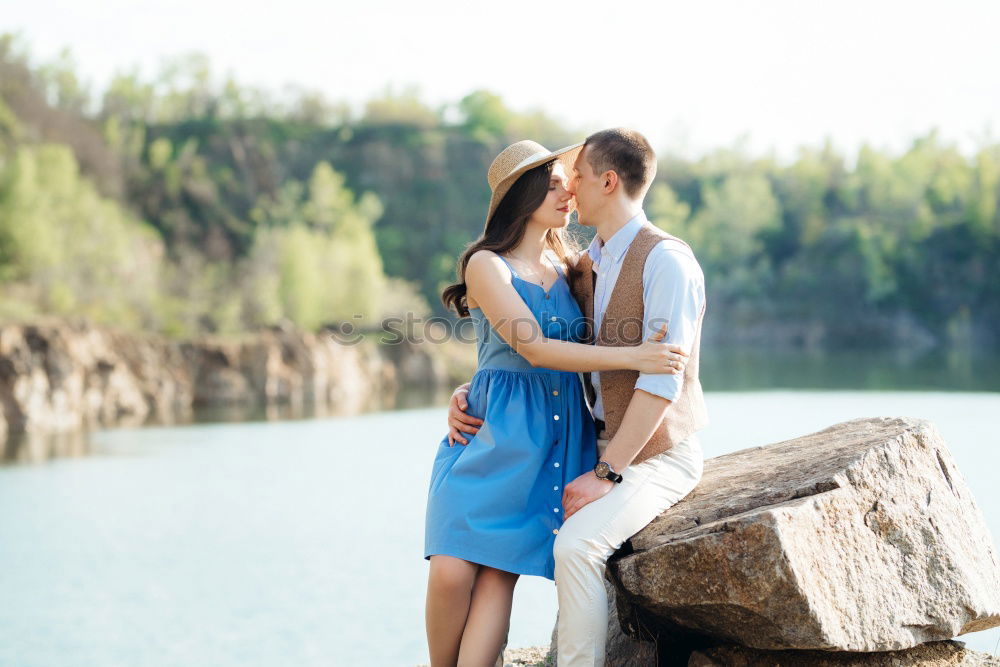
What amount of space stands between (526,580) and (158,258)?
3238 centimetres

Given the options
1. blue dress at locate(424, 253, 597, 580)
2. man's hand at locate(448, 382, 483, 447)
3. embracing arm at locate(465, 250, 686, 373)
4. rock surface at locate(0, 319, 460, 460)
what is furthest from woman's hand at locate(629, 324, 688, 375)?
rock surface at locate(0, 319, 460, 460)

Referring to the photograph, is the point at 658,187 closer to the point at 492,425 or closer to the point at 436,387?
the point at 436,387

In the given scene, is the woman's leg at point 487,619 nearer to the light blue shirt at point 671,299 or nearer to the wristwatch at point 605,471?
the wristwatch at point 605,471

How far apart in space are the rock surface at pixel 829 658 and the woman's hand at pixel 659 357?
871 mm

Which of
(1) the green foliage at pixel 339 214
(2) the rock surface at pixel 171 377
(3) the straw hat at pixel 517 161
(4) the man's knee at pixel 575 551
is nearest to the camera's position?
(4) the man's knee at pixel 575 551

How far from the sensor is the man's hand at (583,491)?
9.82ft

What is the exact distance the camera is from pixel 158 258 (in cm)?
3741

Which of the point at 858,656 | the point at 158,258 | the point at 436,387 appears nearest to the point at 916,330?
the point at 436,387

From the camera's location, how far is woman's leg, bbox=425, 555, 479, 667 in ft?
10.1

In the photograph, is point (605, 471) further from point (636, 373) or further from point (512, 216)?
point (512, 216)

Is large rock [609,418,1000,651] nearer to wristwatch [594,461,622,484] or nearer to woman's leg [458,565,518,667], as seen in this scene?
wristwatch [594,461,622,484]

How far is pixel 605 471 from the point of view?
298cm

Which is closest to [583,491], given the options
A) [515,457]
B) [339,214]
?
[515,457]

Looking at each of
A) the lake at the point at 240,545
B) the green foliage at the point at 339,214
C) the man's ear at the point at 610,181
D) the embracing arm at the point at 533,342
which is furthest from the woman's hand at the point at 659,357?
the green foliage at the point at 339,214
